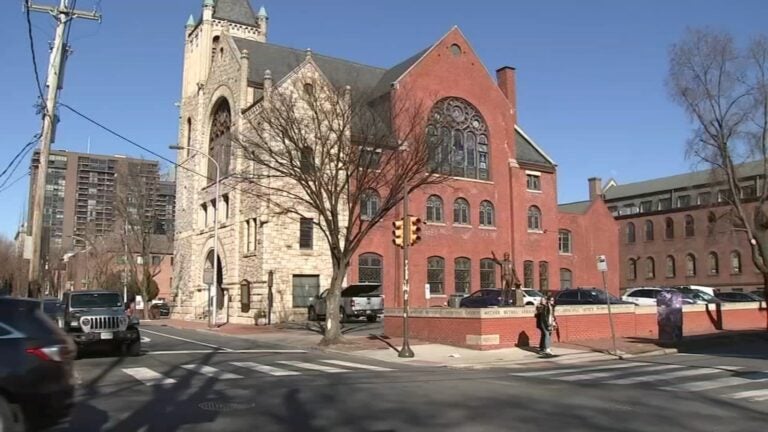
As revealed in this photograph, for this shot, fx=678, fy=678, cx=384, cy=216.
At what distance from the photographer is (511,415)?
10039 millimetres

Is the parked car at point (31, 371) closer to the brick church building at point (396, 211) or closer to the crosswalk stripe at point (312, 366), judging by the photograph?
the crosswalk stripe at point (312, 366)

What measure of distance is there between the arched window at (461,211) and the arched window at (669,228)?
117 feet

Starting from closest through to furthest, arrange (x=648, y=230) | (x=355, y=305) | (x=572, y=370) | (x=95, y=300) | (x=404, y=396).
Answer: (x=404, y=396)
(x=572, y=370)
(x=95, y=300)
(x=355, y=305)
(x=648, y=230)

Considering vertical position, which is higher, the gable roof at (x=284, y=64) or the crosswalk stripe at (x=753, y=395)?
the gable roof at (x=284, y=64)

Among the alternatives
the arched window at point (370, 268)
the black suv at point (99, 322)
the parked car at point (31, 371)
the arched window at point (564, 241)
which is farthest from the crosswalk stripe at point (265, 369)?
the arched window at point (564, 241)

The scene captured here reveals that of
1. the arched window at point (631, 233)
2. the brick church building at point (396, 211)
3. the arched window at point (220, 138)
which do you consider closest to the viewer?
the brick church building at point (396, 211)

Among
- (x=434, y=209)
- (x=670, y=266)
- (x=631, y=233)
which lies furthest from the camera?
(x=631, y=233)

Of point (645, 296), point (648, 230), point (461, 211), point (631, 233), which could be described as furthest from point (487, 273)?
point (631, 233)

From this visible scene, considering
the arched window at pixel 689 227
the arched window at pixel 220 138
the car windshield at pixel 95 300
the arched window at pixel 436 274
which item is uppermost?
the arched window at pixel 220 138

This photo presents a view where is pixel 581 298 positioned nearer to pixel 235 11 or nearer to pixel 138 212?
pixel 138 212

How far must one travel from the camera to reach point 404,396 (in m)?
11.8

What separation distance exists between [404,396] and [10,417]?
6450 millimetres

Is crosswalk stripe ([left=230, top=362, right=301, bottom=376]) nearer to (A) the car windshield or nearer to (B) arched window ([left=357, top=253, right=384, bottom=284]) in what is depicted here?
(A) the car windshield

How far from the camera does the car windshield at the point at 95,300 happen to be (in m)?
19.1
